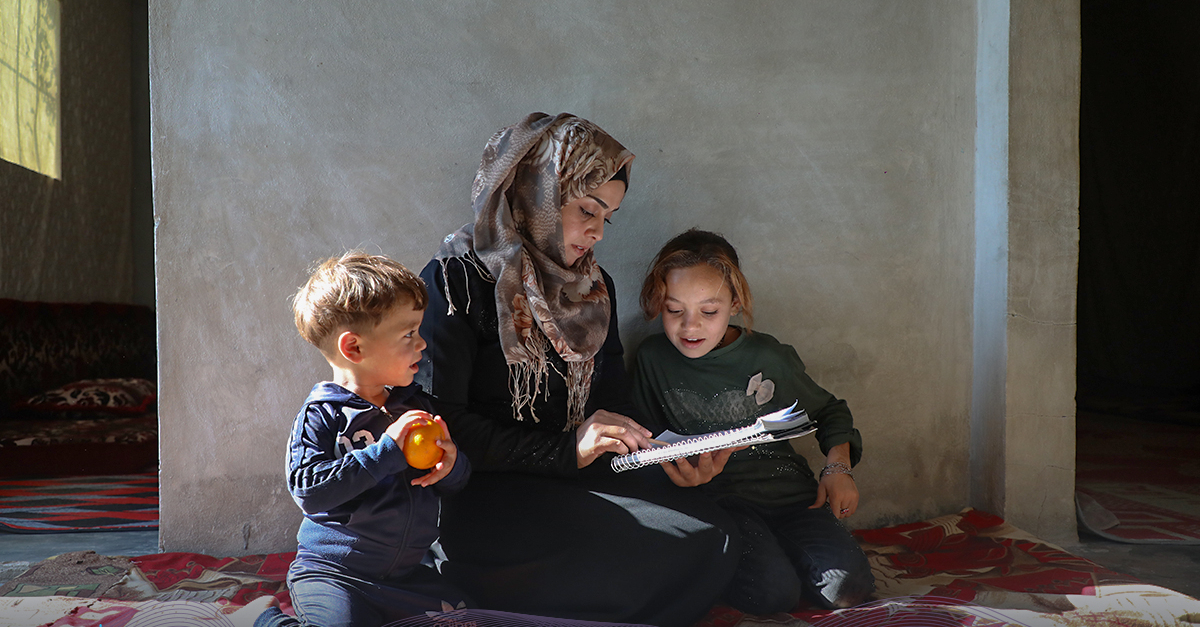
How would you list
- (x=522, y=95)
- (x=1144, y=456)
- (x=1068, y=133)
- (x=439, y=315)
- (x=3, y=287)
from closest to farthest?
(x=439, y=315) → (x=522, y=95) → (x=1068, y=133) → (x=1144, y=456) → (x=3, y=287)

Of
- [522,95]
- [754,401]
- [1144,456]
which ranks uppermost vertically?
[522,95]

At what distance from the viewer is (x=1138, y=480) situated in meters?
3.43

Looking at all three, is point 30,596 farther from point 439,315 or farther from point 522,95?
point 522,95

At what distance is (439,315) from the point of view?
1886 mm

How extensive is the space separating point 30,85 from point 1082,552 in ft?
22.1

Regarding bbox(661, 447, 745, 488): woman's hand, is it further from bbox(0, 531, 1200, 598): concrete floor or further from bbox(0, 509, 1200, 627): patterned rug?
bbox(0, 531, 1200, 598): concrete floor

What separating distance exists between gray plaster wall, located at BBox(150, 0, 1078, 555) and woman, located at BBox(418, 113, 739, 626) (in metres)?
0.45

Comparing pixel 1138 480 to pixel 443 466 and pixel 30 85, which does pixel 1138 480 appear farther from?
pixel 30 85

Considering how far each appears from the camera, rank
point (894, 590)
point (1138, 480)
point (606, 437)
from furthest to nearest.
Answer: point (1138, 480), point (894, 590), point (606, 437)

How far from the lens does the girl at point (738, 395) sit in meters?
2.12

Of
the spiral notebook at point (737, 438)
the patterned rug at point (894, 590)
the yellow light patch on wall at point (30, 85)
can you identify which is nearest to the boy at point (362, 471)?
the patterned rug at point (894, 590)

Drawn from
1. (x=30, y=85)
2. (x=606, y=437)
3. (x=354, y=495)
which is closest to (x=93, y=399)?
(x=30, y=85)

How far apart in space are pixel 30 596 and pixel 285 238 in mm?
1159

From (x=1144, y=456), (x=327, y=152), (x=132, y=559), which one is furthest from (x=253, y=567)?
(x=1144, y=456)
